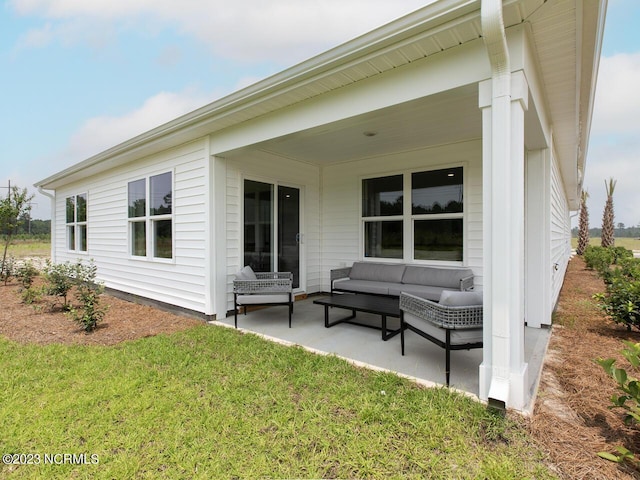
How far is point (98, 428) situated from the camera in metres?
2.17

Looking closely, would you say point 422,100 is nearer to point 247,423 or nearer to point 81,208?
point 247,423

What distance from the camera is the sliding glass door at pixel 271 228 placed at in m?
Result: 5.43

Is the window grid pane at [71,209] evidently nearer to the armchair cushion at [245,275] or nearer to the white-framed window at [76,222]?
the white-framed window at [76,222]

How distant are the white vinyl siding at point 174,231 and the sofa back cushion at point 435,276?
337 centimetres

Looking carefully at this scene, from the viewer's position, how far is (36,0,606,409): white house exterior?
7.68ft

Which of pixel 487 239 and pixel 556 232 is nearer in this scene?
pixel 487 239

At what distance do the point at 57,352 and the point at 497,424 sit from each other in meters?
4.47

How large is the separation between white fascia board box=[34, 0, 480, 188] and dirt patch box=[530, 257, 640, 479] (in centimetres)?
296

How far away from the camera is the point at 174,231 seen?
544 cm

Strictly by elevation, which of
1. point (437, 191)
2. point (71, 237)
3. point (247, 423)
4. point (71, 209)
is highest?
point (71, 209)

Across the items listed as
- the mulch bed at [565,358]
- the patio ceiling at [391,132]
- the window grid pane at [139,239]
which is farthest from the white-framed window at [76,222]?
the patio ceiling at [391,132]

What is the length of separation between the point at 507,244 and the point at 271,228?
4.19 metres

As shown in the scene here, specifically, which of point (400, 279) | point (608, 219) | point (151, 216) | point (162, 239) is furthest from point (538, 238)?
point (608, 219)

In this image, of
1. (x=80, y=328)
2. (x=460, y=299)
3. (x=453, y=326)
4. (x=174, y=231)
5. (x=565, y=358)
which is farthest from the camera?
(x=174, y=231)
